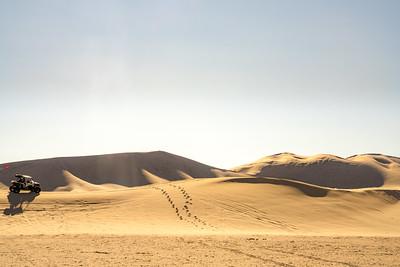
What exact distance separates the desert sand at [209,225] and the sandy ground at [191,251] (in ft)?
0.11

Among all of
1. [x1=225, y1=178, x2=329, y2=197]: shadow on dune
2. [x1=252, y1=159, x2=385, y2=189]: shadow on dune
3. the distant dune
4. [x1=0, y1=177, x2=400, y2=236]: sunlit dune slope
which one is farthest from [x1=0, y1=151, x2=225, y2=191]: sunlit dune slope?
[x1=0, y1=177, x2=400, y2=236]: sunlit dune slope

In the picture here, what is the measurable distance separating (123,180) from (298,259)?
66.6 metres

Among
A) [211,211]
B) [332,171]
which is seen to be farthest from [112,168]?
[211,211]

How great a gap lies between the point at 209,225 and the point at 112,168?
62.7 metres

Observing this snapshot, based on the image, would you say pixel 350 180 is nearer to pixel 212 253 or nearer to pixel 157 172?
pixel 157 172

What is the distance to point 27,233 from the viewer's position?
1952 cm

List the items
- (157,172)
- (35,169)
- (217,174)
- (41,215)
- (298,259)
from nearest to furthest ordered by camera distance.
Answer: (298,259) → (41,215) → (35,169) → (157,172) → (217,174)

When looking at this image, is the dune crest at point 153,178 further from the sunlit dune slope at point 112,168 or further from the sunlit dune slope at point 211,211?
the sunlit dune slope at point 211,211

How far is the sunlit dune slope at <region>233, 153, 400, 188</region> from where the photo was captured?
3920 inches

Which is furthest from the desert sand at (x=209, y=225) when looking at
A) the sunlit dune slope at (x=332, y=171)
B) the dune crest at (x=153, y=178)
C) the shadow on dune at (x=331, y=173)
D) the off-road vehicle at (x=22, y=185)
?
the sunlit dune slope at (x=332, y=171)

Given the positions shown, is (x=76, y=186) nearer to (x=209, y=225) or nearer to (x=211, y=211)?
(x=211, y=211)

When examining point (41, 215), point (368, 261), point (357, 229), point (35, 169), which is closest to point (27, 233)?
point (41, 215)

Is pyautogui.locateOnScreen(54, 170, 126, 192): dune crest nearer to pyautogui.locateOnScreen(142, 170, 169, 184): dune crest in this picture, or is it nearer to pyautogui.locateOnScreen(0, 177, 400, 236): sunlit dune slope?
pyautogui.locateOnScreen(142, 170, 169, 184): dune crest

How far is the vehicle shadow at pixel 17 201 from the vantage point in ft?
84.6
